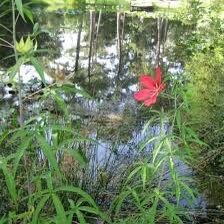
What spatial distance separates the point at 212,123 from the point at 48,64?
5476mm

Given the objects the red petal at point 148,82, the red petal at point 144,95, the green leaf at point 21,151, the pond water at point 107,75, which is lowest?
the pond water at point 107,75

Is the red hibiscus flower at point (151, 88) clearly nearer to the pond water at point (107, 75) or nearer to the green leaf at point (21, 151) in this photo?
the pond water at point (107, 75)

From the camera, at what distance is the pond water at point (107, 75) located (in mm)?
4113

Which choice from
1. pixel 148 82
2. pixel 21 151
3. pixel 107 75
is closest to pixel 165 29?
pixel 107 75

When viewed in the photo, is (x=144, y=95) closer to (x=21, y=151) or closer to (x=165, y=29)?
(x=21, y=151)

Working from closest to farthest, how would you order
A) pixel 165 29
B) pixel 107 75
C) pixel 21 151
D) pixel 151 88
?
pixel 21 151 < pixel 151 88 < pixel 107 75 < pixel 165 29

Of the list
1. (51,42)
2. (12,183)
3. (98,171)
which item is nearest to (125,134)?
(98,171)

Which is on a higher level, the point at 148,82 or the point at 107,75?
the point at 148,82

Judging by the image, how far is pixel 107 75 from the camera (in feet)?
30.9

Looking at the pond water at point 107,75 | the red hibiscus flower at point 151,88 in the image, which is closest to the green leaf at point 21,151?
the pond water at point 107,75

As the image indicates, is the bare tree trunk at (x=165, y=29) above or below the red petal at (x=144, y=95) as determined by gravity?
below

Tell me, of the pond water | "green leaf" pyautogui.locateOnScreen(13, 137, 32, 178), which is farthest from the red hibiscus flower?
"green leaf" pyautogui.locateOnScreen(13, 137, 32, 178)

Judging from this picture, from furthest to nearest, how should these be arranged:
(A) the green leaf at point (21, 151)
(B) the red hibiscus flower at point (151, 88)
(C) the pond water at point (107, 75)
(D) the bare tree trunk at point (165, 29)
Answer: (D) the bare tree trunk at point (165, 29) → (C) the pond water at point (107, 75) → (B) the red hibiscus flower at point (151, 88) → (A) the green leaf at point (21, 151)

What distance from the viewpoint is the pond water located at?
411 centimetres
